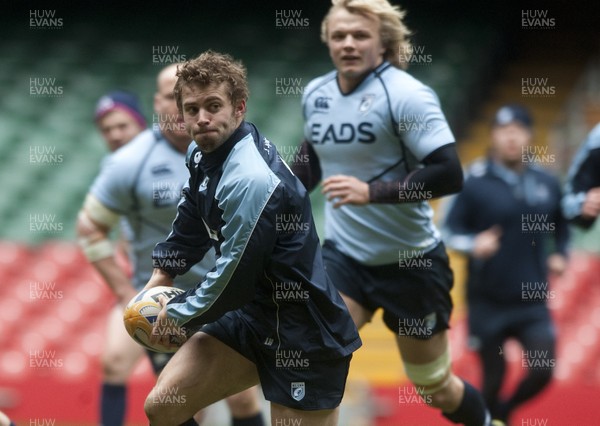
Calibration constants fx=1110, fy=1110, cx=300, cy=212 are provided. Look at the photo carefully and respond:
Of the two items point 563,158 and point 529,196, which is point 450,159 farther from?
point 563,158

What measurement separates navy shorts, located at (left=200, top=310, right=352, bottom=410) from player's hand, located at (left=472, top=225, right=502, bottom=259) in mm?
2526

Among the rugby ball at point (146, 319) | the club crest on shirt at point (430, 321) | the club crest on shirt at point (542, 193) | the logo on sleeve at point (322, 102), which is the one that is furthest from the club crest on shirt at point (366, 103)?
the club crest on shirt at point (542, 193)

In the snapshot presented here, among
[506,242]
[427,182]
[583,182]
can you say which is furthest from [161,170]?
[506,242]

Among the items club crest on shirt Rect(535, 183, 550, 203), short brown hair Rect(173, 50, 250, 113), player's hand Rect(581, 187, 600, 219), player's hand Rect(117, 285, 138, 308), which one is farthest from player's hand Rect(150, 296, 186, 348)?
club crest on shirt Rect(535, 183, 550, 203)

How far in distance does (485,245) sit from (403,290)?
1652mm

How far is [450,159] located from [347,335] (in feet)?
3.33

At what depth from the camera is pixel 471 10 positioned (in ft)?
43.0

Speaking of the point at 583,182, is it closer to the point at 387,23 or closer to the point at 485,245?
the point at 485,245

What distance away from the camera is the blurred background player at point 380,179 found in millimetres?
4945

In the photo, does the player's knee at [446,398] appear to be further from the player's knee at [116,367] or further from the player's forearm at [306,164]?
the player's knee at [116,367]

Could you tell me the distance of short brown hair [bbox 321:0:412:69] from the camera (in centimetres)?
507

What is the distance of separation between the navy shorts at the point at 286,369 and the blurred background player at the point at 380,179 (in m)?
0.88

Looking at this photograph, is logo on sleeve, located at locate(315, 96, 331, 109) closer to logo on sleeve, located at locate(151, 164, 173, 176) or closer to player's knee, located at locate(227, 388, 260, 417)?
logo on sleeve, located at locate(151, 164, 173, 176)

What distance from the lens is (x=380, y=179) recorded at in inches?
197
